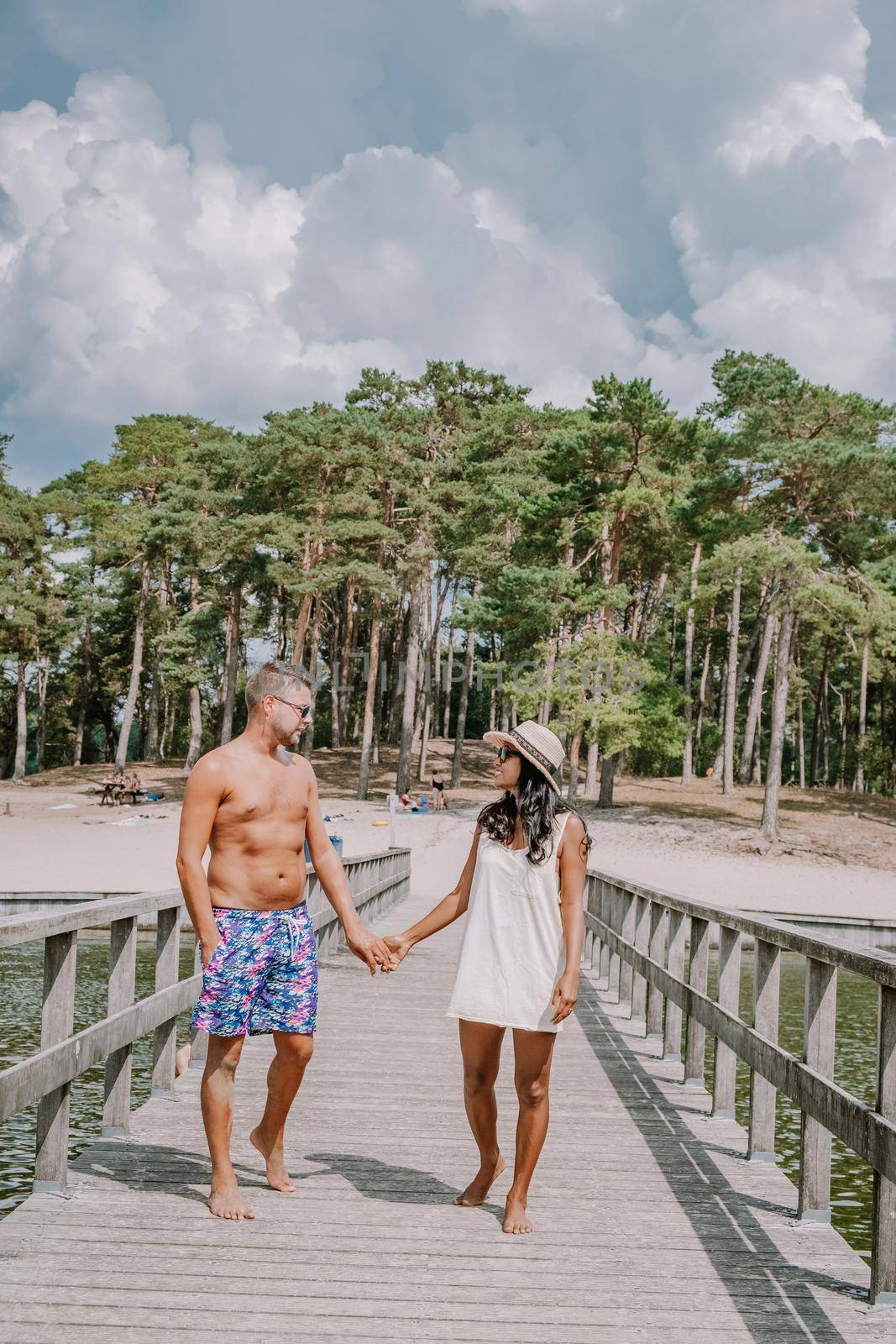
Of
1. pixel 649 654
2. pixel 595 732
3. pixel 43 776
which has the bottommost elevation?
pixel 43 776

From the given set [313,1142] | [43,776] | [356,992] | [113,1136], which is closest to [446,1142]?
[313,1142]

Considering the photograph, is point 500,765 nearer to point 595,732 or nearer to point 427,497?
point 595,732

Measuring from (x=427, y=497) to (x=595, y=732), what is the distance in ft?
43.2

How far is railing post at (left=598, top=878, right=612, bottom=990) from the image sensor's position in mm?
11070

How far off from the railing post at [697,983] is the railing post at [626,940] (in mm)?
2099

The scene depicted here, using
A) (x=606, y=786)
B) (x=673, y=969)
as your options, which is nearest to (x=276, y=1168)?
(x=673, y=969)

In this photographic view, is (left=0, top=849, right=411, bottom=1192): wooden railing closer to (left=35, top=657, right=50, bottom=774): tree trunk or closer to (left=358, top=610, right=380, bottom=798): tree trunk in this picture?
(left=358, top=610, right=380, bottom=798): tree trunk

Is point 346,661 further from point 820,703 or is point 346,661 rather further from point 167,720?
point 820,703

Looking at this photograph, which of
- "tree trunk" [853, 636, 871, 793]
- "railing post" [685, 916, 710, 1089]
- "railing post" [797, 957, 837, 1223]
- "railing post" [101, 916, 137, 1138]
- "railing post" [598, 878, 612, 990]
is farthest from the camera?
"tree trunk" [853, 636, 871, 793]

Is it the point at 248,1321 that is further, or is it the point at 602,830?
the point at 602,830

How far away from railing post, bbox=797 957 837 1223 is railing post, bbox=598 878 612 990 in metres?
6.68

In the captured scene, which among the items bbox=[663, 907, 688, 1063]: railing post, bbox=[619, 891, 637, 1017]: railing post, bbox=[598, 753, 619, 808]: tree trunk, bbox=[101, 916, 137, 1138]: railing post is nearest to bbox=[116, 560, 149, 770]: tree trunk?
bbox=[598, 753, 619, 808]: tree trunk

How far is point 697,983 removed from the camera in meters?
6.14

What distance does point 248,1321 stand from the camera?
3.07m
